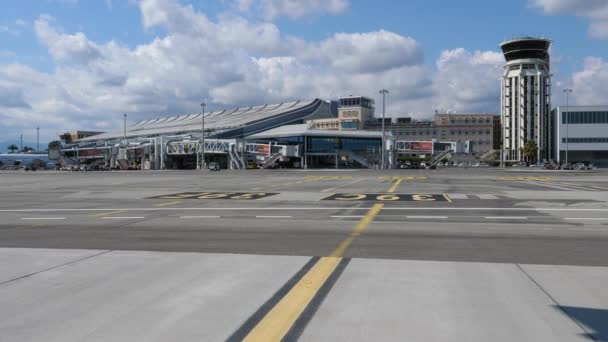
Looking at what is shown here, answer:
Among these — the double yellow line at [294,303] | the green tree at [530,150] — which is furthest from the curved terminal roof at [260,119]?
the double yellow line at [294,303]

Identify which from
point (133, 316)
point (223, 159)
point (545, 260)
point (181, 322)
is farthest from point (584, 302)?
point (223, 159)

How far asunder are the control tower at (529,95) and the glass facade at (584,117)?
21329 mm

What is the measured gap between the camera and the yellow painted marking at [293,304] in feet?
16.9

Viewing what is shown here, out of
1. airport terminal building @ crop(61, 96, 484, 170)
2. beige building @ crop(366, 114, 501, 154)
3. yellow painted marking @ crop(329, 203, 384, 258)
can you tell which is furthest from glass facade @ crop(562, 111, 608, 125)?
yellow painted marking @ crop(329, 203, 384, 258)

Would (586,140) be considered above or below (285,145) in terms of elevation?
above

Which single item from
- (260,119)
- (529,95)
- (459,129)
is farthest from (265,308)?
(459,129)

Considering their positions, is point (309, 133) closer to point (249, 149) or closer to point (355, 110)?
point (249, 149)

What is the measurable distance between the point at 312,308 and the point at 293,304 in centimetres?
29

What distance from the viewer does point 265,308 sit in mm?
5953

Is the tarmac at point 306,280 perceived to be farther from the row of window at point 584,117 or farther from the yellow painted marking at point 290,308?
the row of window at point 584,117

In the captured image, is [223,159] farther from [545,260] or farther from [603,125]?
[545,260]

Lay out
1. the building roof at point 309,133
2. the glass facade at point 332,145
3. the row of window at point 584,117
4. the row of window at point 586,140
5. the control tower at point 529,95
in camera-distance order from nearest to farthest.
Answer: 1. the row of window at point 584,117
2. the row of window at point 586,140
3. the building roof at point 309,133
4. the glass facade at point 332,145
5. the control tower at point 529,95

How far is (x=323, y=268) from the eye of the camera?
317 inches

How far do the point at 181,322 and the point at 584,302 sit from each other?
16.8 ft
